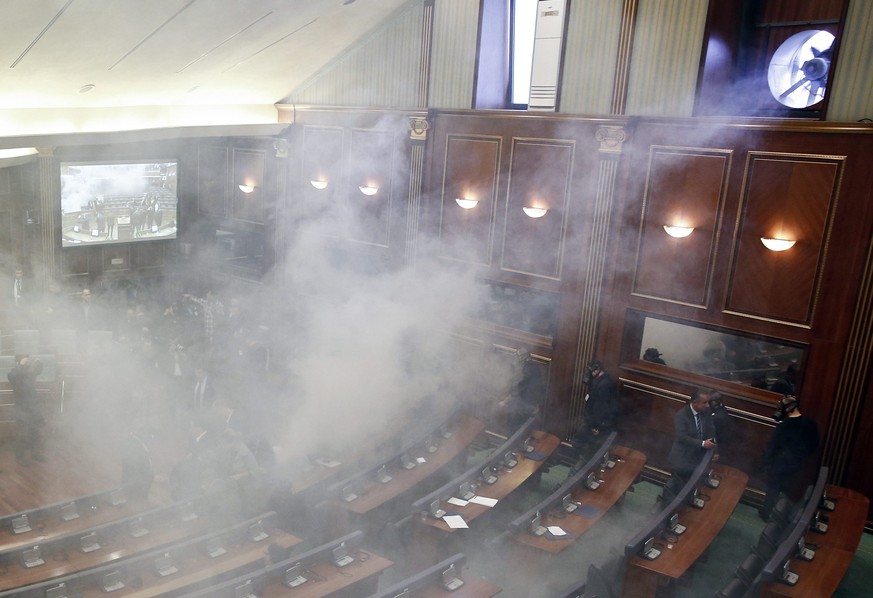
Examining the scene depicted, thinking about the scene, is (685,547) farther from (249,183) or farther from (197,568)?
(249,183)

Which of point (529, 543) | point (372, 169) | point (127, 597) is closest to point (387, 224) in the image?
point (372, 169)

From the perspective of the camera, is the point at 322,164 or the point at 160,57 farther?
the point at 322,164

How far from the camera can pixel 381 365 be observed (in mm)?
8703

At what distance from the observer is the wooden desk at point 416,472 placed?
5820 mm

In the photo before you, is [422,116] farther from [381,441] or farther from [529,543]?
[529,543]

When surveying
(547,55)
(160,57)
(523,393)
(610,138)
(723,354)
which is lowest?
(523,393)

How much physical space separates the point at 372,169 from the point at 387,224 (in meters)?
0.81

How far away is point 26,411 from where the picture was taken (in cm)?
745

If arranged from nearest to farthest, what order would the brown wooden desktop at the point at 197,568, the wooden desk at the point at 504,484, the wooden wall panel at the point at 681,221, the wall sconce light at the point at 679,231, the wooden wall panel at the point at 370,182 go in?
the brown wooden desktop at the point at 197,568
the wooden desk at the point at 504,484
the wooden wall panel at the point at 681,221
the wall sconce light at the point at 679,231
the wooden wall panel at the point at 370,182

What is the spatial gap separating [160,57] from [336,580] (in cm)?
583

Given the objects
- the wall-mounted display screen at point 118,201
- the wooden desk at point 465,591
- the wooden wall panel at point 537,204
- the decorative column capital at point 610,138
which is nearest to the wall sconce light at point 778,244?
the decorative column capital at point 610,138

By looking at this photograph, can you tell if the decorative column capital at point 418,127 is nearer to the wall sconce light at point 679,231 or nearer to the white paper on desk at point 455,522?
the wall sconce light at point 679,231

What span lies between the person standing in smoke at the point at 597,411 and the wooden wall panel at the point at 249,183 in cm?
636

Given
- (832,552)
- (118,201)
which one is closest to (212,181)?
(118,201)
